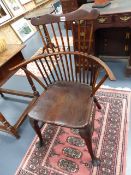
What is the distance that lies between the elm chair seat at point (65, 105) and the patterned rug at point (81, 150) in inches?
18.0

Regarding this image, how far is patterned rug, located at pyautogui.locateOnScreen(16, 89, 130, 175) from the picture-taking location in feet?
4.33

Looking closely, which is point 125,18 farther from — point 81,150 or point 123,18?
point 81,150

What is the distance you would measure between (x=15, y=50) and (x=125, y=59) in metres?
1.76

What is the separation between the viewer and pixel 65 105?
4.13 ft

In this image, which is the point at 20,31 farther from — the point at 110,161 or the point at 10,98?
the point at 110,161

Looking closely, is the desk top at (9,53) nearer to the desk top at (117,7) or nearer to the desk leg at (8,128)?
the desk leg at (8,128)

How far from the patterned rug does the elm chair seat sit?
0.46 metres

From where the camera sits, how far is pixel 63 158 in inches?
56.0

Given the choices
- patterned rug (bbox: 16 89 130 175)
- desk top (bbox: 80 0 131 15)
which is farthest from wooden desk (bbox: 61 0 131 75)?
patterned rug (bbox: 16 89 130 175)

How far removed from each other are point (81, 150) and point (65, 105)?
1.56 feet

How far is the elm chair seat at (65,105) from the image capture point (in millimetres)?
1144

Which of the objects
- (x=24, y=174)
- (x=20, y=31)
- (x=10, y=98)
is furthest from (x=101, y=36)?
(x=20, y=31)

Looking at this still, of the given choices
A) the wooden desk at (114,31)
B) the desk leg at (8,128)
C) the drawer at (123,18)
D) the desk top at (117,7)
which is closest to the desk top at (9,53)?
the desk leg at (8,128)

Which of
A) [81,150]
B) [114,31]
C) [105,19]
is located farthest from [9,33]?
[81,150]
